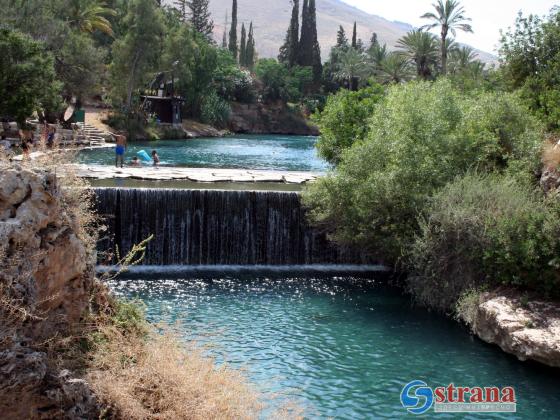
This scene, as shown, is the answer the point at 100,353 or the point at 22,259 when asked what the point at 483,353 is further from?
the point at 22,259

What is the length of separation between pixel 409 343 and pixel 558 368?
273 cm

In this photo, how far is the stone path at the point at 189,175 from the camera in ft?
69.9

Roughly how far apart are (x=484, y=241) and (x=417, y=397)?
479 cm

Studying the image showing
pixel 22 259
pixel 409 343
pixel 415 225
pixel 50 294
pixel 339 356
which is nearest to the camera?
pixel 22 259

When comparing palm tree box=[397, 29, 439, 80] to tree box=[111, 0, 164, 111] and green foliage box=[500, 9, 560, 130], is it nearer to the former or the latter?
tree box=[111, 0, 164, 111]

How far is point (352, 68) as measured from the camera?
77.6 metres

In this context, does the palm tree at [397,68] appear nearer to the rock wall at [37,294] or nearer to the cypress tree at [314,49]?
the cypress tree at [314,49]

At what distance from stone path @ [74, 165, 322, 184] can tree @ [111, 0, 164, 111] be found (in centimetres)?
2696

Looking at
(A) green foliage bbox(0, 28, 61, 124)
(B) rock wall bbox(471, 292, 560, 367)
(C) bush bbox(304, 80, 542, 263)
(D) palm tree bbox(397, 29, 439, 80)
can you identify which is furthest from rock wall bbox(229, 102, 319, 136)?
(B) rock wall bbox(471, 292, 560, 367)

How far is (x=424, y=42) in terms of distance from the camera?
5419 centimetres

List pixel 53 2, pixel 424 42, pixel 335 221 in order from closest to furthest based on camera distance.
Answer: pixel 335 221 → pixel 53 2 → pixel 424 42

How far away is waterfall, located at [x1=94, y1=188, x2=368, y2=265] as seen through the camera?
58.7 feet

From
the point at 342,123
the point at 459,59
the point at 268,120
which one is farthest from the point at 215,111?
the point at 342,123

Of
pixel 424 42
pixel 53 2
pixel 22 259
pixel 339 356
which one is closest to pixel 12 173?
pixel 22 259
